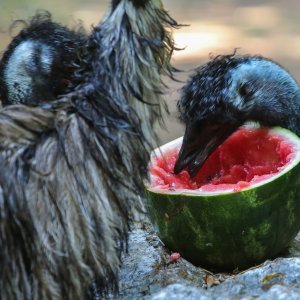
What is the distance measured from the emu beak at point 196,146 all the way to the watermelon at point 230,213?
0.19 feet

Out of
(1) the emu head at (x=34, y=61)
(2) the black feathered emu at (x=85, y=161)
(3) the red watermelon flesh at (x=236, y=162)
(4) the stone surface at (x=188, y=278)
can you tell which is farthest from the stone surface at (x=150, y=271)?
(1) the emu head at (x=34, y=61)

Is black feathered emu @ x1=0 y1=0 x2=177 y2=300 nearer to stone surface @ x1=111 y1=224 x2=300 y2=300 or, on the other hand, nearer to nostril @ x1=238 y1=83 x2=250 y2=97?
stone surface @ x1=111 y1=224 x2=300 y2=300

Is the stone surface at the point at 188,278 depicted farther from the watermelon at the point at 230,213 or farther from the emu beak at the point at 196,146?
the emu beak at the point at 196,146

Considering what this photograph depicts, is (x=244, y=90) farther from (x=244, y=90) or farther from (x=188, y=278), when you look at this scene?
(x=188, y=278)

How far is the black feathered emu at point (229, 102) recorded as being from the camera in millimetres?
2936

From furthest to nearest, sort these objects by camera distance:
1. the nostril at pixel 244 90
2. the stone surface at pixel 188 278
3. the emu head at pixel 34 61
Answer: the nostril at pixel 244 90 → the emu head at pixel 34 61 → the stone surface at pixel 188 278

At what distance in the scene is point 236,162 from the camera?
10.5ft

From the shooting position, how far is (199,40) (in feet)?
19.9

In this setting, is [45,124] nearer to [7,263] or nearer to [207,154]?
[7,263]

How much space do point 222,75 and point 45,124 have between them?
126cm

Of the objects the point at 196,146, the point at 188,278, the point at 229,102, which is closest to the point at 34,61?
the point at 196,146

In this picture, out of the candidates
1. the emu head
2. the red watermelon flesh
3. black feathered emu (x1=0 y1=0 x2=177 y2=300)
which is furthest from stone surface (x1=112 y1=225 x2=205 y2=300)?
the emu head

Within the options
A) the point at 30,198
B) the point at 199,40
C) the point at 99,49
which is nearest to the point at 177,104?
the point at 99,49

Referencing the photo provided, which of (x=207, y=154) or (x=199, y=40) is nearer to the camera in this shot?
(x=207, y=154)
